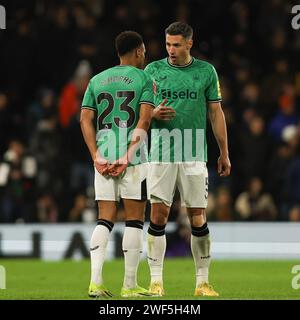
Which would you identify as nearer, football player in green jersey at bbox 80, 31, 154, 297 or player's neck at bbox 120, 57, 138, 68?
football player in green jersey at bbox 80, 31, 154, 297

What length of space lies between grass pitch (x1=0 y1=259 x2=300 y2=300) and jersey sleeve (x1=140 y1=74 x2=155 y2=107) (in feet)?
5.56

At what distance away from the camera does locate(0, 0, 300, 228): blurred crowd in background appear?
18266 millimetres

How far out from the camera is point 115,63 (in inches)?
746

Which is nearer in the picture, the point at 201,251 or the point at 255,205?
the point at 201,251

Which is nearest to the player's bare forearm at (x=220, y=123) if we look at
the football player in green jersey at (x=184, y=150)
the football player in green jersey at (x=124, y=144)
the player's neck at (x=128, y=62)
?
the football player in green jersey at (x=184, y=150)

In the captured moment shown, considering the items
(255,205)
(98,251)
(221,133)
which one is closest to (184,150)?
(221,133)

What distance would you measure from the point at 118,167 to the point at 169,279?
329cm

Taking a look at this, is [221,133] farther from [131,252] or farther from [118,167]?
[131,252]

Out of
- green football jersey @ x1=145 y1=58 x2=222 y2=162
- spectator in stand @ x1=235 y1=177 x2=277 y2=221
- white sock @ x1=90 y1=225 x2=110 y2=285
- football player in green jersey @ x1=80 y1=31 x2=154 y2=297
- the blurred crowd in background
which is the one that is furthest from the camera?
the blurred crowd in background

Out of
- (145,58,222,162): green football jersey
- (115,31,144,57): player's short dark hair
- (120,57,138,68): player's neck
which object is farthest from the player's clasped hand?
(115,31,144,57): player's short dark hair

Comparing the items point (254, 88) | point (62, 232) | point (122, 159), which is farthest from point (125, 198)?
point (254, 88)

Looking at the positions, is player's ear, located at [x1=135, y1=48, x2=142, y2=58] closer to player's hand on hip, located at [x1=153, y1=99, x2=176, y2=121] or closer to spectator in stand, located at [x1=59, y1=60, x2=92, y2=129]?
player's hand on hip, located at [x1=153, y1=99, x2=176, y2=121]
